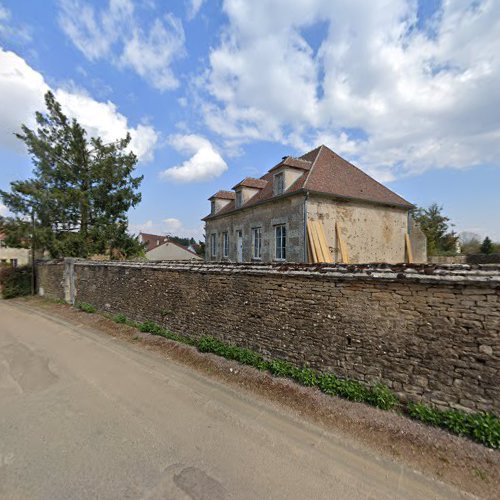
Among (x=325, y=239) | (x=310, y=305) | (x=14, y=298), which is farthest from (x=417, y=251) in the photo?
(x=14, y=298)

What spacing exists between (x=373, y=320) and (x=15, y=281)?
23.0 m

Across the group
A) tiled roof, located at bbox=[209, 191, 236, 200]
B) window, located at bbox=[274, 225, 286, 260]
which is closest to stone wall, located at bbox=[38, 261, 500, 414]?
window, located at bbox=[274, 225, 286, 260]

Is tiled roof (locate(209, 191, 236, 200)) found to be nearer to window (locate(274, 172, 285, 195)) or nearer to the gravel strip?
window (locate(274, 172, 285, 195))

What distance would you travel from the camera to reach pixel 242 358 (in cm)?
604

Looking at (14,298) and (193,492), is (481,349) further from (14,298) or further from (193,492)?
(14,298)

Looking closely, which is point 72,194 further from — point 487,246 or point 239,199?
point 487,246

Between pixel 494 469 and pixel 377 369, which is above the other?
pixel 377 369

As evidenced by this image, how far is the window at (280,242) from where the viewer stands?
14.0m

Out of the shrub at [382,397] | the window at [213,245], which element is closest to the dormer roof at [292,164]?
the window at [213,245]

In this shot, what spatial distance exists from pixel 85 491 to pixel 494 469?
418cm

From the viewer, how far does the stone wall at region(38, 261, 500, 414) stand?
11.7 ft

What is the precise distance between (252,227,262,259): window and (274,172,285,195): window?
242 cm

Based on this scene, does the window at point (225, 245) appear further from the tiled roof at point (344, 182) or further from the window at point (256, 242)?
the tiled roof at point (344, 182)

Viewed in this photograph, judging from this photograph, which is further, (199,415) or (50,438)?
(199,415)
